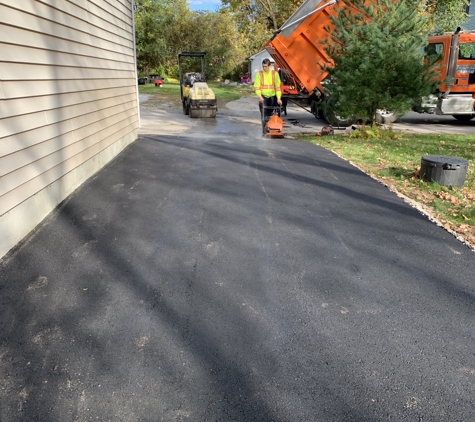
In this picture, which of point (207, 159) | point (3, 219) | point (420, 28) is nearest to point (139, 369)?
point (3, 219)

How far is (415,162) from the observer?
305 inches

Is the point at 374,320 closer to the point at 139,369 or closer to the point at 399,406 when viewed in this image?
the point at 399,406

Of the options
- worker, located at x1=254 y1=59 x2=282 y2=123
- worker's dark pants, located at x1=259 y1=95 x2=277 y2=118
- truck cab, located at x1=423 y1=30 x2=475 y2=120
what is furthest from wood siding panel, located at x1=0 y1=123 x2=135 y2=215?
truck cab, located at x1=423 y1=30 x2=475 y2=120

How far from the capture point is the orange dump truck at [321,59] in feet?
37.1

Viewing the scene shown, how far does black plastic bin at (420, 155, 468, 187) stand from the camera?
5.87 meters

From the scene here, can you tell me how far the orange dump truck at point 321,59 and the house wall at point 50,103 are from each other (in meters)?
6.03

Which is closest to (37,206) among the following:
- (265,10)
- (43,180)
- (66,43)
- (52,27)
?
(43,180)

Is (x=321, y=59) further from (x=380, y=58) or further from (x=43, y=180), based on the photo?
(x=43, y=180)

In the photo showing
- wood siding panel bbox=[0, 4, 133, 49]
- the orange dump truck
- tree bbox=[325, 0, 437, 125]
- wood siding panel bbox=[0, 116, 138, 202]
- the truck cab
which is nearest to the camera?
wood siding panel bbox=[0, 116, 138, 202]

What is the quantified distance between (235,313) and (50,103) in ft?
11.5

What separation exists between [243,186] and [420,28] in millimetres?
6899

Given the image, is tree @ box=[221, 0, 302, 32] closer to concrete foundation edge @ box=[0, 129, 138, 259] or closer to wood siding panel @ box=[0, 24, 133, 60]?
wood siding panel @ box=[0, 24, 133, 60]

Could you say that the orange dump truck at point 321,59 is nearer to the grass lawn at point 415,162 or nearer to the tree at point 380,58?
the tree at point 380,58

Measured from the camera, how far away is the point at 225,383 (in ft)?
7.15
